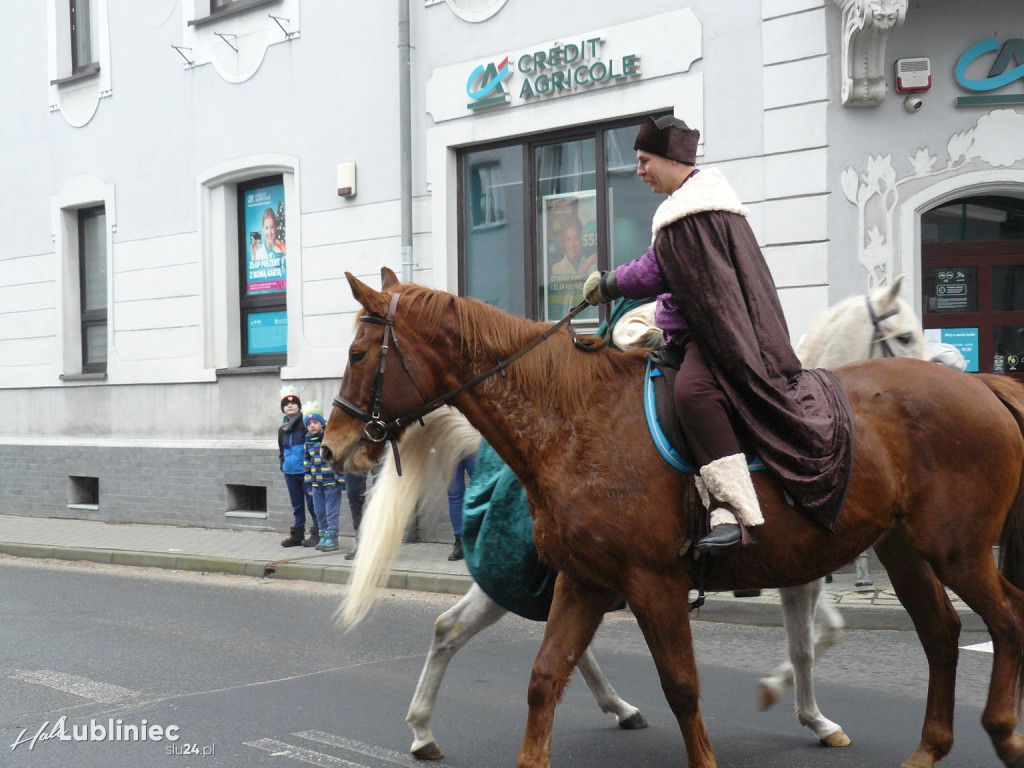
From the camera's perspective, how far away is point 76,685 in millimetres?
6359

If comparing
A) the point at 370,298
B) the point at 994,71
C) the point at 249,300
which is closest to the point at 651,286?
the point at 370,298

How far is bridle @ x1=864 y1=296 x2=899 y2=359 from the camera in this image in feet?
17.0

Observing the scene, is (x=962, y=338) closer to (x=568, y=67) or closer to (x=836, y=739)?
(x=568, y=67)

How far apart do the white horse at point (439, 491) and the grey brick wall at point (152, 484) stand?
7.06 m

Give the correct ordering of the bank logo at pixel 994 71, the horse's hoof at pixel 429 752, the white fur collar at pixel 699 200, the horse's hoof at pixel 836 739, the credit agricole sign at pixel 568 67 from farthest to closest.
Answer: the credit agricole sign at pixel 568 67 → the bank logo at pixel 994 71 → the horse's hoof at pixel 836 739 → the horse's hoof at pixel 429 752 → the white fur collar at pixel 699 200

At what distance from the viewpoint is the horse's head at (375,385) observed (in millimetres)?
4336

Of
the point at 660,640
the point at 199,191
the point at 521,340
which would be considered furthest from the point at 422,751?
the point at 199,191

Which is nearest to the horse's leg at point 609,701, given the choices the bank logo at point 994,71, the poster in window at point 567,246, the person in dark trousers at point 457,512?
the person in dark trousers at point 457,512

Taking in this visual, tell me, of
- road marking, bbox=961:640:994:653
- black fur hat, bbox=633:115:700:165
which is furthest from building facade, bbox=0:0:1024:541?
black fur hat, bbox=633:115:700:165

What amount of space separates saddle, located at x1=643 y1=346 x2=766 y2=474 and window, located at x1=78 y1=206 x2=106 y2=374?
45.9 feet

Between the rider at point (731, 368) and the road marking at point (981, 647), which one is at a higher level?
the rider at point (731, 368)

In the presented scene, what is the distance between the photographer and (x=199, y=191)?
49.3 ft

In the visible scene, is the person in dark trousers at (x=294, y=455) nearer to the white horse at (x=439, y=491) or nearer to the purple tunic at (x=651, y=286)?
the white horse at (x=439, y=491)

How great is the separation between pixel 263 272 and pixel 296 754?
10514mm
